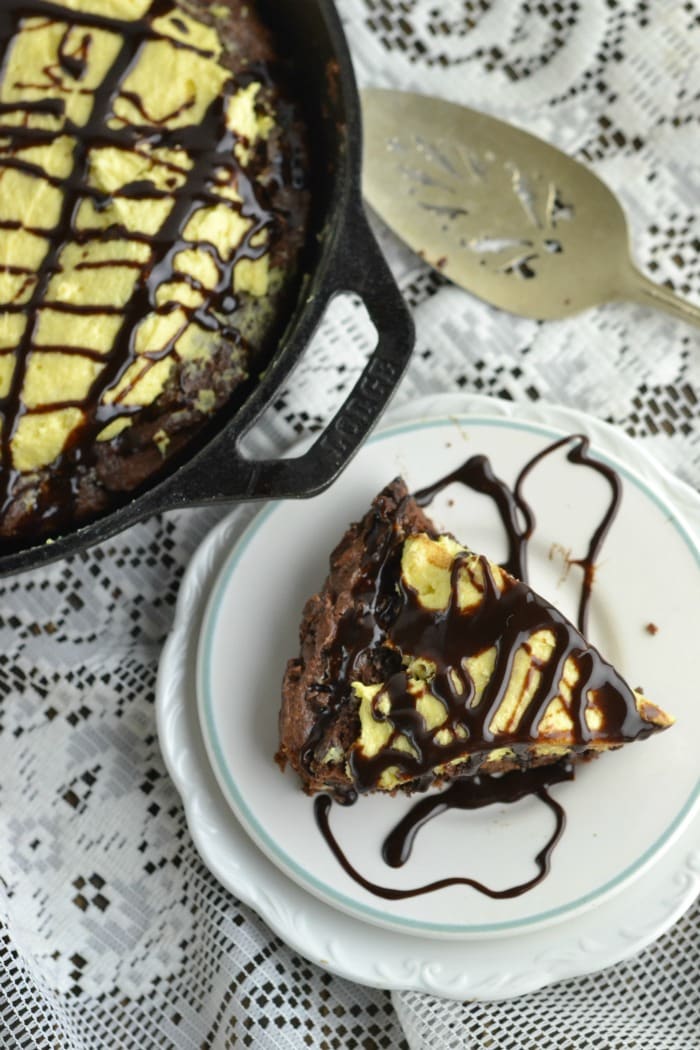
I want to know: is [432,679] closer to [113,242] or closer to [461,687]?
[461,687]

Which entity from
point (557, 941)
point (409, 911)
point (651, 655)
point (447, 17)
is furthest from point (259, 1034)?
point (447, 17)

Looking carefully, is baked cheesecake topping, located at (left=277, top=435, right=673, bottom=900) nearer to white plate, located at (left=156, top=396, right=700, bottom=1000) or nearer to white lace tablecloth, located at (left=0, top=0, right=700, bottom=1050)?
white plate, located at (left=156, top=396, right=700, bottom=1000)

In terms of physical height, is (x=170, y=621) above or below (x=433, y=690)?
below

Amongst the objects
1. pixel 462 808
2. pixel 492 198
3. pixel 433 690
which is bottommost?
pixel 462 808

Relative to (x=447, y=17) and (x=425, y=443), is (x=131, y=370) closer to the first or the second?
(x=425, y=443)

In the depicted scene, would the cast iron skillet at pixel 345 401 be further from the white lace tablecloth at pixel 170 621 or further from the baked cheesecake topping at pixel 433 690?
the white lace tablecloth at pixel 170 621

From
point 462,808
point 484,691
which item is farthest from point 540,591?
point 462,808

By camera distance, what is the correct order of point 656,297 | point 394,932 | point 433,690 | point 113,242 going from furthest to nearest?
point 656,297 → point 394,932 → point 433,690 → point 113,242

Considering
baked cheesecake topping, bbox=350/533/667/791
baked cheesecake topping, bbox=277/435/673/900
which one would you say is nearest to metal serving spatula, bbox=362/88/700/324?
baked cheesecake topping, bbox=277/435/673/900
